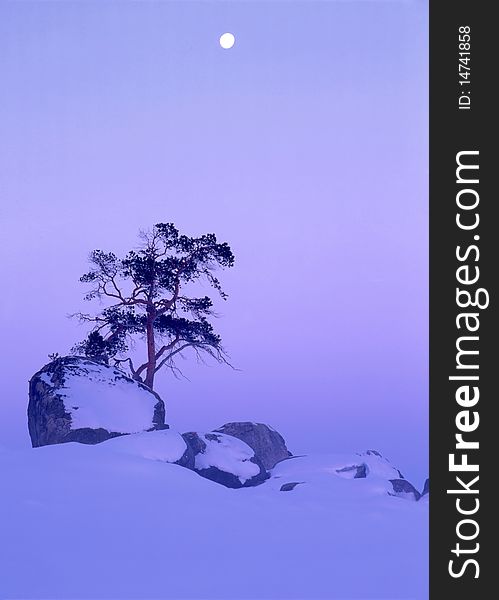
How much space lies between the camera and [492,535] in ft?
25.8

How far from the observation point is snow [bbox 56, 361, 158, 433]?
14234mm

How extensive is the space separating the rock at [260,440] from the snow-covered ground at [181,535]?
4062mm

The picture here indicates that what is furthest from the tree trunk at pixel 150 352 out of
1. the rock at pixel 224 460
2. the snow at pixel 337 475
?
the snow at pixel 337 475

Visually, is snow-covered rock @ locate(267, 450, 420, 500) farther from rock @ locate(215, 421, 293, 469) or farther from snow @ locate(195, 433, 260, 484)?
rock @ locate(215, 421, 293, 469)

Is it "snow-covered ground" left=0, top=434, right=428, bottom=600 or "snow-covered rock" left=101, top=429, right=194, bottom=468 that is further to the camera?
"snow-covered rock" left=101, top=429, right=194, bottom=468

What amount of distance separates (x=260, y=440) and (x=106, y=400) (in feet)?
12.6

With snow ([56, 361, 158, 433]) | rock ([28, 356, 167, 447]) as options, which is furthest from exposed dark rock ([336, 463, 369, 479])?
snow ([56, 361, 158, 433])

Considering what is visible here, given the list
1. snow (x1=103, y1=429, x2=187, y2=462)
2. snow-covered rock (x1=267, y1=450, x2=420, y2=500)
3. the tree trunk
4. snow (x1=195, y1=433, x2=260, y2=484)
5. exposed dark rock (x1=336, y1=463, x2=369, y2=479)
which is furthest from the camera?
the tree trunk

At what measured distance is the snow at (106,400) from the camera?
1423 cm

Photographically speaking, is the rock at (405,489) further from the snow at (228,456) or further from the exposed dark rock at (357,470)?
the snow at (228,456)

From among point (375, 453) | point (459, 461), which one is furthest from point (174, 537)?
point (375, 453)

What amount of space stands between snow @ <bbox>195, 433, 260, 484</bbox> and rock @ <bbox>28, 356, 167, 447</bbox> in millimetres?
1044

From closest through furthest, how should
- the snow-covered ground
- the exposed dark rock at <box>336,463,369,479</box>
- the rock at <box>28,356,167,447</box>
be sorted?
1. the snow-covered ground
2. the rock at <box>28,356,167,447</box>
3. the exposed dark rock at <box>336,463,369,479</box>

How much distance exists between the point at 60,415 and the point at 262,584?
21.7ft
